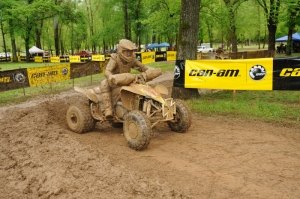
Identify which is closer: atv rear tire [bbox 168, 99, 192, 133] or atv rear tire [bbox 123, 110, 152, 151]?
atv rear tire [bbox 123, 110, 152, 151]

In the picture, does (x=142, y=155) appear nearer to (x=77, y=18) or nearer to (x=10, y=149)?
(x=10, y=149)

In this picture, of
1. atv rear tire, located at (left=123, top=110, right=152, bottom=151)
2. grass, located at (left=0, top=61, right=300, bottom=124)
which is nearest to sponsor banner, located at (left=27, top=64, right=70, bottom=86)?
grass, located at (left=0, top=61, right=300, bottom=124)

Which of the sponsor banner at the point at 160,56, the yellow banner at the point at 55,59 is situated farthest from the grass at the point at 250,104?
the yellow banner at the point at 55,59

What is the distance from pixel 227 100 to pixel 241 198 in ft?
27.0

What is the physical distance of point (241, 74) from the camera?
12.4 meters

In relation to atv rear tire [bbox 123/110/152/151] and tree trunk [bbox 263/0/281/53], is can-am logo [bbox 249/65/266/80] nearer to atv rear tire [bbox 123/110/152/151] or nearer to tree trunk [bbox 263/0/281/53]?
atv rear tire [bbox 123/110/152/151]

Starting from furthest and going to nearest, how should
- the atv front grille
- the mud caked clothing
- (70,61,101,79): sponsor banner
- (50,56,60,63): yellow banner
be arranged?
1. (50,56,60,63): yellow banner
2. (70,61,101,79): sponsor banner
3. the mud caked clothing
4. the atv front grille

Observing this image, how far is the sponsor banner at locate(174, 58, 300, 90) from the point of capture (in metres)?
11.8

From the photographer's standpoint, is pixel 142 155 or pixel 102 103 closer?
pixel 142 155

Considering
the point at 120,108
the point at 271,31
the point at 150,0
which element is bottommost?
the point at 120,108

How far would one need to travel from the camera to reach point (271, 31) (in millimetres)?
33656

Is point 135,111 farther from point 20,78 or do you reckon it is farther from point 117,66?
point 20,78

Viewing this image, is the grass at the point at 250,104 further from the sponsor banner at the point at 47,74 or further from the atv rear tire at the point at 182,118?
the atv rear tire at the point at 182,118

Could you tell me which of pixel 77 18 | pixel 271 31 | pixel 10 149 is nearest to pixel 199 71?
pixel 10 149
